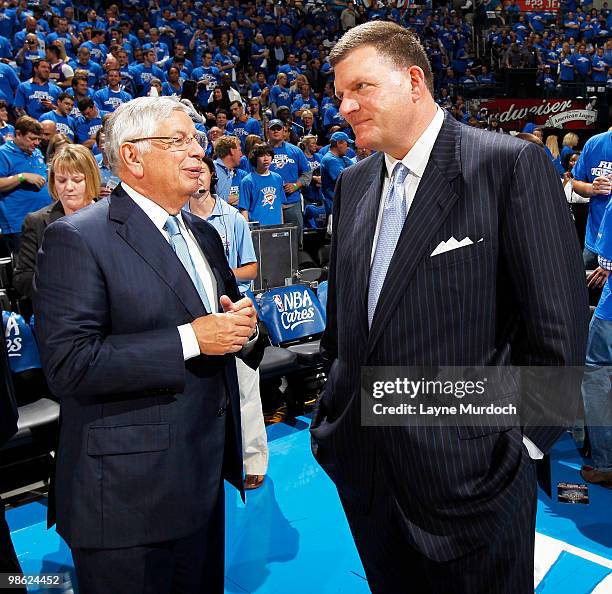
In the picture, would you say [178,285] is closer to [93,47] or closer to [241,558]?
[241,558]

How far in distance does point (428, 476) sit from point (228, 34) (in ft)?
49.7

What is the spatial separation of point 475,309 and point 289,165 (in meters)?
7.44

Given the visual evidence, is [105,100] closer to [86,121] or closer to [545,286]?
[86,121]

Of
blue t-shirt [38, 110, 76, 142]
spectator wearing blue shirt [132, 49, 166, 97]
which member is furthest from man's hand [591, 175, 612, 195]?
spectator wearing blue shirt [132, 49, 166, 97]

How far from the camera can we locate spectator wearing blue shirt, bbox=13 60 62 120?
867 cm

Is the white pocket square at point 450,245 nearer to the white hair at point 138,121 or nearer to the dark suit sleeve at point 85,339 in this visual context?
the dark suit sleeve at point 85,339

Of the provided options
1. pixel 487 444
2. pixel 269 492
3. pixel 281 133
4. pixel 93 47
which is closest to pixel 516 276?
pixel 487 444

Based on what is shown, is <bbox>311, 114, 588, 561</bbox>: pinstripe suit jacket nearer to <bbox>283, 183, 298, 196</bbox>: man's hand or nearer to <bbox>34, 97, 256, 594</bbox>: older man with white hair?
<bbox>34, 97, 256, 594</bbox>: older man with white hair

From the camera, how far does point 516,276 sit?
1409mm

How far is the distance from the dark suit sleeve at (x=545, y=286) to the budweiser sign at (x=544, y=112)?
1698 cm

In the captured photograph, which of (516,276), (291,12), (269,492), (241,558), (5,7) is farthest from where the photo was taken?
(291,12)

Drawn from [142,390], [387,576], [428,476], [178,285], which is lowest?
[387,576]

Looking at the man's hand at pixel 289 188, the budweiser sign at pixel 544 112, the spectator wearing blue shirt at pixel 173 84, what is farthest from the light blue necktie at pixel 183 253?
the budweiser sign at pixel 544 112

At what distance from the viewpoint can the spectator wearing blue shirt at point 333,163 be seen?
865cm
